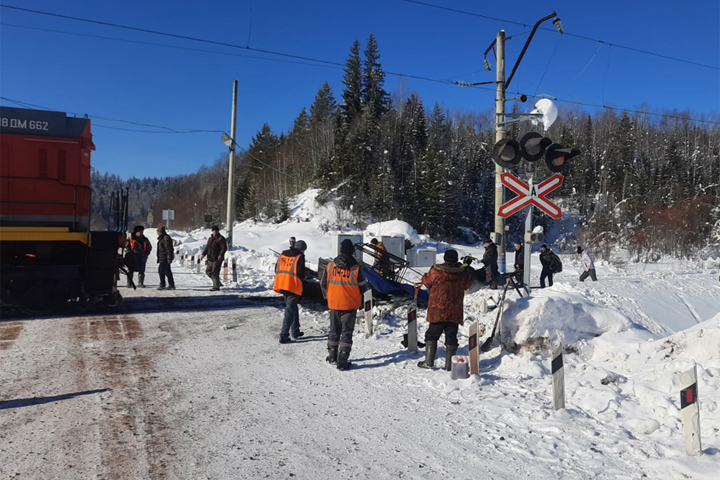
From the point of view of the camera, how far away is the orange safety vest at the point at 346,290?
22.4ft

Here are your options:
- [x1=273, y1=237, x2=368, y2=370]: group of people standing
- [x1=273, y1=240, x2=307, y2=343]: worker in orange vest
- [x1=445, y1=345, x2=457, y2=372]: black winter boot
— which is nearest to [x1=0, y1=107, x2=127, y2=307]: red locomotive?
[x1=273, y1=240, x2=307, y2=343]: worker in orange vest

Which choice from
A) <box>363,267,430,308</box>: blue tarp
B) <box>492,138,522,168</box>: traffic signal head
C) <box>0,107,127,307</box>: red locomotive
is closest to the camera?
<box>492,138,522,168</box>: traffic signal head

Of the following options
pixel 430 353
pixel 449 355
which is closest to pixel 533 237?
pixel 449 355

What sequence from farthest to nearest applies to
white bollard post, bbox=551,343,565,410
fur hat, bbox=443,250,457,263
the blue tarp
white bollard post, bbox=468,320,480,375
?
1. the blue tarp
2. fur hat, bbox=443,250,457,263
3. white bollard post, bbox=468,320,480,375
4. white bollard post, bbox=551,343,565,410

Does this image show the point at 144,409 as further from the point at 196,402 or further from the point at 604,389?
the point at 604,389

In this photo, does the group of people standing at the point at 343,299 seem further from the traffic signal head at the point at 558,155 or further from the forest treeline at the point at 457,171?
the forest treeline at the point at 457,171

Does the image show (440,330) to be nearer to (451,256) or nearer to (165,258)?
(451,256)

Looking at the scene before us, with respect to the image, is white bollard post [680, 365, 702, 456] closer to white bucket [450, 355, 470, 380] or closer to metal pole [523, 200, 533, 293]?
white bucket [450, 355, 470, 380]

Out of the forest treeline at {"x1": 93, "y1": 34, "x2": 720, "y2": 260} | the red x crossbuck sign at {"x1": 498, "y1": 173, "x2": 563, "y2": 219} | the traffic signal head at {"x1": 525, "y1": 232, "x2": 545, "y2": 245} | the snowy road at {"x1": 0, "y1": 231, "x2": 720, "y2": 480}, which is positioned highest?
the forest treeline at {"x1": 93, "y1": 34, "x2": 720, "y2": 260}

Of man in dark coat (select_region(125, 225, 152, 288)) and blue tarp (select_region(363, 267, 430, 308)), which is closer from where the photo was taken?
blue tarp (select_region(363, 267, 430, 308))

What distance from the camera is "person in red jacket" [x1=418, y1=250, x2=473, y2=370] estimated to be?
6.48 m

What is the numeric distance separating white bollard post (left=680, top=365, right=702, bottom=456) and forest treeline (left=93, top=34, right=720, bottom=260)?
31.2m

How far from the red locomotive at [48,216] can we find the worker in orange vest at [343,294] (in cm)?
546

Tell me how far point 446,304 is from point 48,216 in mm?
7823
